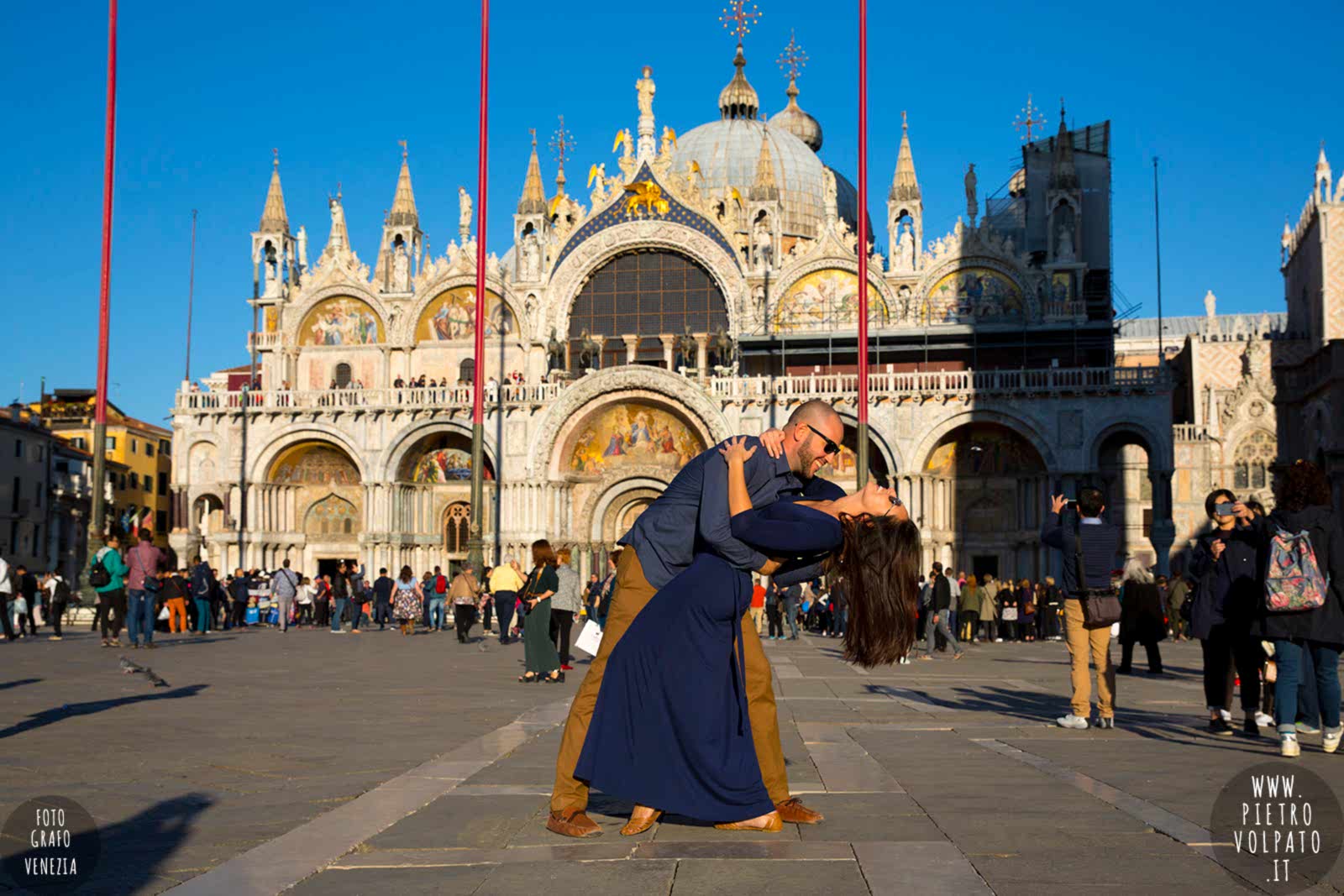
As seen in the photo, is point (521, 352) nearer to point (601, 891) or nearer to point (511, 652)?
point (511, 652)

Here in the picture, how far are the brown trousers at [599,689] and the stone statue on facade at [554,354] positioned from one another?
121 ft

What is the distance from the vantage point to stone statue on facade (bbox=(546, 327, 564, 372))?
1684 inches

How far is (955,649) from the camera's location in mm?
22109

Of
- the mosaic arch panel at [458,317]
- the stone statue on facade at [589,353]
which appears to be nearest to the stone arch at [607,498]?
the stone statue on facade at [589,353]

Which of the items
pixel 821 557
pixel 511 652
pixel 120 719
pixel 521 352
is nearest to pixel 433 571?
pixel 521 352

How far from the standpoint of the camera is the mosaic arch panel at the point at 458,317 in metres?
44.2

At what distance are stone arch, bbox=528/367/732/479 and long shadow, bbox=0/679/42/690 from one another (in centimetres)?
2665

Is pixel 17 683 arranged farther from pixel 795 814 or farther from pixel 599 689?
pixel 795 814

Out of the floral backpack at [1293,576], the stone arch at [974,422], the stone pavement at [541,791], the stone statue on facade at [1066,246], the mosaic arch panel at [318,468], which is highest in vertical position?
the stone statue on facade at [1066,246]

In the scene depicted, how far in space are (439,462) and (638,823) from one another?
38436mm

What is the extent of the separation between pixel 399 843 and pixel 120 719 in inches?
217

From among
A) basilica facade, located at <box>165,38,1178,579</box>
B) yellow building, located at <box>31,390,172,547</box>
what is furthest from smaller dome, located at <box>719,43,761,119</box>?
yellow building, located at <box>31,390,172,547</box>

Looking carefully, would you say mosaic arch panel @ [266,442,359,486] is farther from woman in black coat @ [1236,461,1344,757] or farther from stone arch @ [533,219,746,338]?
woman in black coat @ [1236,461,1344,757]

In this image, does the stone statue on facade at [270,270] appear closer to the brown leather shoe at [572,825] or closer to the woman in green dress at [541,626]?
the woman in green dress at [541,626]
